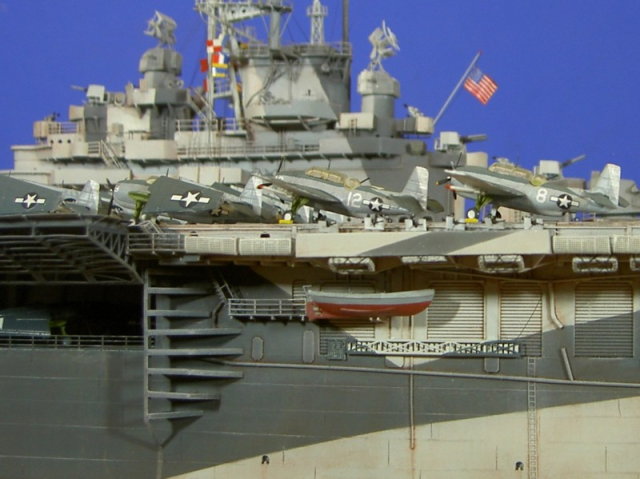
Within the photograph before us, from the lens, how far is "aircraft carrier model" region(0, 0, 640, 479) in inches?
806

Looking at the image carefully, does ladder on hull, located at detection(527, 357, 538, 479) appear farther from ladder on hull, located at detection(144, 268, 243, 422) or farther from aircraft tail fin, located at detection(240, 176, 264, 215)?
aircraft tail fin, located at detection(240, 176, 264, 215)

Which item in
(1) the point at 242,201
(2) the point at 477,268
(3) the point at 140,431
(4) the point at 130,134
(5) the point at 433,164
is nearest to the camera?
(2) the point at 477,268

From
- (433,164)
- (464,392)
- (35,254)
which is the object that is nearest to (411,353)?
(464,392)

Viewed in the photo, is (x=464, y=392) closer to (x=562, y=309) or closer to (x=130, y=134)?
(x=562, y=309)

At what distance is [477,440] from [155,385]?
540 centimetres

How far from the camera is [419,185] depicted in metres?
24.3

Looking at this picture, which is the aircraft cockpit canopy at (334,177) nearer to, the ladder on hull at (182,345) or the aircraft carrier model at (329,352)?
the aircraft carrier model at (329,352)

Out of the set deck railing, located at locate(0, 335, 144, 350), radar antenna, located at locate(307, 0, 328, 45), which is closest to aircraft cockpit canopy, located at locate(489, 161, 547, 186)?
deck railing, located at locate(0, 335, 144, 350)

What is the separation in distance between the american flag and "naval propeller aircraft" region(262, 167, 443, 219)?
901cm

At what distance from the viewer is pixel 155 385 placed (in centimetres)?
2189

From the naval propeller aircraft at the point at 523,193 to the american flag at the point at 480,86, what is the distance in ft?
31.0

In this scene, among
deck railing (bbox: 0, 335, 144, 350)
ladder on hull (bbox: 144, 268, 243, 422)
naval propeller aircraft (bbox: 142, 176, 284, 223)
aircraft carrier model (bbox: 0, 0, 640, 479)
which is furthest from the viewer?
naval propeller aircraft (bbox: 142, 176, 284, 223)

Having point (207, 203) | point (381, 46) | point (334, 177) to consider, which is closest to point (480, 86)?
point (381, 46)

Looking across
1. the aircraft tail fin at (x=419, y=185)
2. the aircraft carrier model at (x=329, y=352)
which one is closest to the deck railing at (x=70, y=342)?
the aircraft carrier model at (x=329, y=352)
